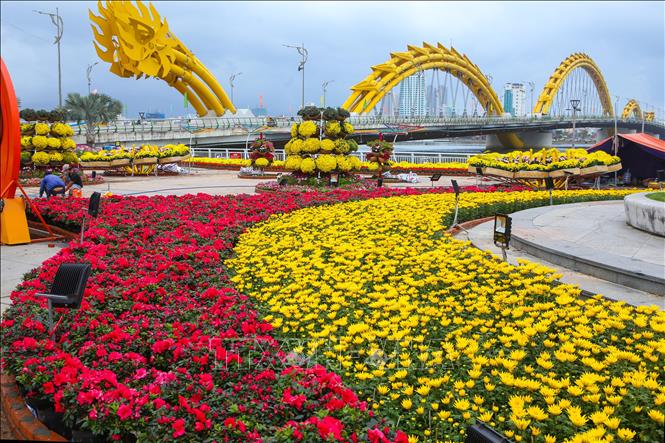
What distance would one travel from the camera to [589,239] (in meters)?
8.57

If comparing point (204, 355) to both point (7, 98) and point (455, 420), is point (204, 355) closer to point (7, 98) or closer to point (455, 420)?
point (455, 420)

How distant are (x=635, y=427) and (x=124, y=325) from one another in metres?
4.09

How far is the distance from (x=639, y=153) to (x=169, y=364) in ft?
74.2

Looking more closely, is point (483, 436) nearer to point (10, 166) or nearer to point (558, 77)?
point (10, 166)

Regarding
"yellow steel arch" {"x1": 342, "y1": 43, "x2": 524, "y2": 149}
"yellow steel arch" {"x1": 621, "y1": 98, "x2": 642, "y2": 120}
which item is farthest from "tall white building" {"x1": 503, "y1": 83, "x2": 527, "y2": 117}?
"yellow steel arch" {"x1": 342, "y1": 43, "x2": 524, "y2": 149}

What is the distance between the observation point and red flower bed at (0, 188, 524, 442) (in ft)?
10.8

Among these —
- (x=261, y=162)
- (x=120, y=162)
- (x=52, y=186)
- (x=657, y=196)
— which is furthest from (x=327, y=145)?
(x=120, y=162)

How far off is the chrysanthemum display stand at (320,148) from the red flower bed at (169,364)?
462 inches

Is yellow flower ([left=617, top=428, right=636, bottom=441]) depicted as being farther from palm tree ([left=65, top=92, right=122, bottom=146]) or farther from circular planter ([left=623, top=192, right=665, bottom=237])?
palm tree ([left=65, top=92, right=122, bottom=146])

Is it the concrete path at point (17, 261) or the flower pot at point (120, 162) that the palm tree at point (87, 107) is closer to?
the flower pot at point (120, 162)

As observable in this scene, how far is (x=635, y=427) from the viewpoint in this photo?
3166mm

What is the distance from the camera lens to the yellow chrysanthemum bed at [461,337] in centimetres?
327

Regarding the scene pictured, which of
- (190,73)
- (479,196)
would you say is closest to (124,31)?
(190,73)

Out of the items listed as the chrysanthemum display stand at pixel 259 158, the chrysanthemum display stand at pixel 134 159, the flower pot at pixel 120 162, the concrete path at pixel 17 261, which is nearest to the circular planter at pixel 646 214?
the concrete path at pixel 17 261
